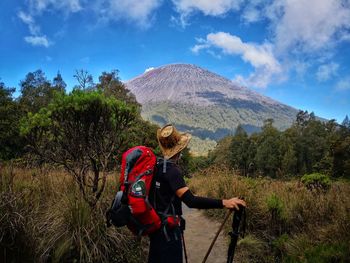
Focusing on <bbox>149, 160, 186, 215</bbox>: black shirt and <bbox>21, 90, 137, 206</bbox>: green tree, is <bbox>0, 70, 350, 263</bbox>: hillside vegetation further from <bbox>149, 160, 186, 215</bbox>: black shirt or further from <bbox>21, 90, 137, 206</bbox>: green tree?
<bbox>149, 160, 186, 215</bbox>: black shirt

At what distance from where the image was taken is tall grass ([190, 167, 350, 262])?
205 inches

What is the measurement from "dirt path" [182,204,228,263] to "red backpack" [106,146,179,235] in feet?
12.0

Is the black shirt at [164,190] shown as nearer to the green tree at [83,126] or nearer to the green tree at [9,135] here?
the green tree at [83,126]

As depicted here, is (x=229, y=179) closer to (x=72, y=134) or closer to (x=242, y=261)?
(x=242, y=261)

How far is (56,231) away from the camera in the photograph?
4773 mm

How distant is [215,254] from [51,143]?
3.71 meters

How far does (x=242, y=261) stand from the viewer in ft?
20.1

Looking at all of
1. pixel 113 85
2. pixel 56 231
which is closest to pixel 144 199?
pixel 56 231

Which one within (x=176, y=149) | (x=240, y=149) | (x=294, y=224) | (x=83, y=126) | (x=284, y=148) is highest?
(x=240, y=149)

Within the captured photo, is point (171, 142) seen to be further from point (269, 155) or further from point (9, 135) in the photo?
point (269, 155)

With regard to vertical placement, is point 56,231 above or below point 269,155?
below

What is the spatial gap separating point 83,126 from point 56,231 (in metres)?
2.07

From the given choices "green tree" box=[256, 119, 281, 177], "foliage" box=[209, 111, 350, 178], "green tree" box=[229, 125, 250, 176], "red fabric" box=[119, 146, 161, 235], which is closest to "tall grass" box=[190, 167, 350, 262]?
"red fabric" box=[119, 146, 161, 235]

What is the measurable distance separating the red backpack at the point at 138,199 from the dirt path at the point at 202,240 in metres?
3.66
